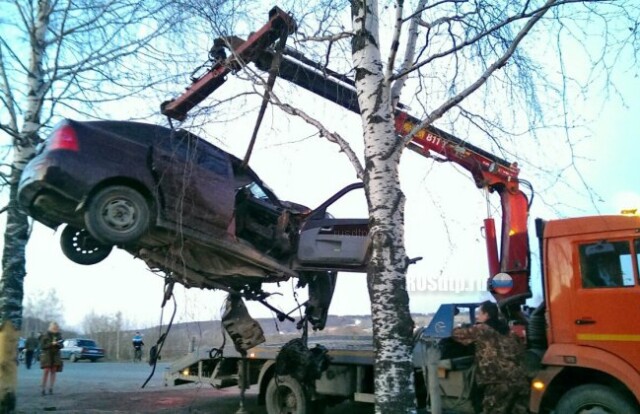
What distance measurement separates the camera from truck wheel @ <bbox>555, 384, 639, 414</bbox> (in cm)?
543

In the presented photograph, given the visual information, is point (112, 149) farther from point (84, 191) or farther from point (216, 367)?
point (216, 367)

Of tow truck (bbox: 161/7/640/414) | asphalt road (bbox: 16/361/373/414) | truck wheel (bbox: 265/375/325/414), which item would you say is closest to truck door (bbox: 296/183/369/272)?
tow truck (bbox: 161/7/640/414)

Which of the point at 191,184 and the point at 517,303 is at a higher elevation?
the point at 191,184

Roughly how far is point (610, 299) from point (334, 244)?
124 inches

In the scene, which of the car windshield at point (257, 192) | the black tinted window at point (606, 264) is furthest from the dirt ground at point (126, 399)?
the black tinted window at point (606, 264)

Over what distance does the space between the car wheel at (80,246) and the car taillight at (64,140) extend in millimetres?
1072

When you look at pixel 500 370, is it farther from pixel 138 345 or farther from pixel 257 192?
pixel 138 345

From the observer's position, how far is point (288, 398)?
7945 millimetres

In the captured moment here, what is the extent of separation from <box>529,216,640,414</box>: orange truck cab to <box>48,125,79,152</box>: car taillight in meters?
4.96

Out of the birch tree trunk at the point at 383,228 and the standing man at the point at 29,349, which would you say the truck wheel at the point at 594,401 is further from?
the standing man at the point at 29,349

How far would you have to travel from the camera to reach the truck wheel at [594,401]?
543 cm

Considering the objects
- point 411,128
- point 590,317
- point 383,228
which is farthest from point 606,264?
point 383,228

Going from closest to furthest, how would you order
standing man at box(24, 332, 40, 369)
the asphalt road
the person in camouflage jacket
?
the person in camouflage jacket < the asphalt road < standing man at box(24, 332, 40, 369)

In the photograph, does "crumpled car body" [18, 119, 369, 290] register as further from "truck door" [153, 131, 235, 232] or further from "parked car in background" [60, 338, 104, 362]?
"parked car in background" [60, 338, 104, 362]
